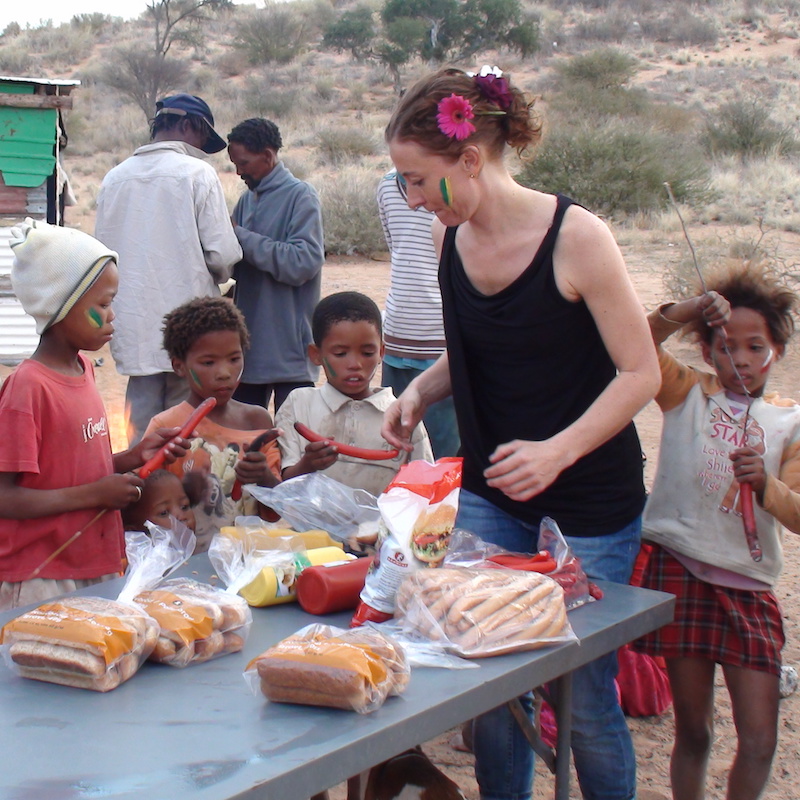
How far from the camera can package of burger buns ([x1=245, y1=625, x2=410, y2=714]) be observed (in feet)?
5.20

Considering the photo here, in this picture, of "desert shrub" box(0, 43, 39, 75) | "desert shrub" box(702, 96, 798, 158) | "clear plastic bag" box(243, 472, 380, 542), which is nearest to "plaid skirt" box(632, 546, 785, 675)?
"clear plastic bag" box(243, 472, 380, 542)

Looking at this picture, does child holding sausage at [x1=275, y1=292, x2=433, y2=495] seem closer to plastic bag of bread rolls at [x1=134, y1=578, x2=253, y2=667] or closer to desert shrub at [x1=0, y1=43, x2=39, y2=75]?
plastic bag of bread rolls at [x1=134, y1=578, x2=253, y2=667]

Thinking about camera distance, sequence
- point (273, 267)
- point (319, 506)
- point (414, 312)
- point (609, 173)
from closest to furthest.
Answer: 1. point (319, 506)
2. point (414, 312)
3. point (273, 267)
4. point (609, 173)

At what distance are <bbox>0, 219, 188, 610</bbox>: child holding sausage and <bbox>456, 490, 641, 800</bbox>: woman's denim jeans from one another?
922mm

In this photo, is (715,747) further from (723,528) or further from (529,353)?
(529,353)

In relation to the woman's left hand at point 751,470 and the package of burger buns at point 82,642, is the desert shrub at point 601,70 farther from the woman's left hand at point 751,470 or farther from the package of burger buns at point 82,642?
the package of burger buns at point 82,642

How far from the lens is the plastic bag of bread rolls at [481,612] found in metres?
1.81

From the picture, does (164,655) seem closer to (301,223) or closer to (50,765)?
(50,765)

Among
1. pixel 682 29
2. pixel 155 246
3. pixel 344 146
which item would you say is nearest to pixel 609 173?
pixel 344 146

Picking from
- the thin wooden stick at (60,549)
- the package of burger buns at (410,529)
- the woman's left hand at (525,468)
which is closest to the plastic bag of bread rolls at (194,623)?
the package of burger buns at (410,529)

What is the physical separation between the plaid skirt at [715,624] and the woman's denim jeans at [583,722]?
0.96 ft

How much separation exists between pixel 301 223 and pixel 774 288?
246 cm

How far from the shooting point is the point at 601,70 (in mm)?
29359

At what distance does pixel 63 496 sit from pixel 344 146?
899 inches
